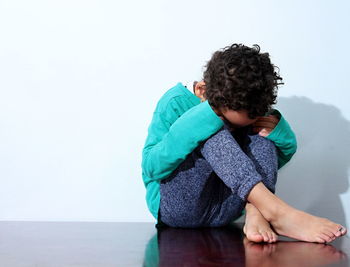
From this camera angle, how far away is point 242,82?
3.20 feet

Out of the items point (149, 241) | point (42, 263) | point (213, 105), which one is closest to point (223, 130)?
point (213, 105)

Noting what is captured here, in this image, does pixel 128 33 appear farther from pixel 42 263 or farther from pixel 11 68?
pixel 42 263

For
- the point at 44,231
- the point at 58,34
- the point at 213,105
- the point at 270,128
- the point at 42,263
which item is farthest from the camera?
the point at 58,34

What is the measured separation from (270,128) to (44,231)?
22.8 inches

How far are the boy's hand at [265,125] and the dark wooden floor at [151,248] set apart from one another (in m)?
0.23

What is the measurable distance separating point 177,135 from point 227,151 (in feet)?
0.34

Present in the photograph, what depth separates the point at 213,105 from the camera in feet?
3.30

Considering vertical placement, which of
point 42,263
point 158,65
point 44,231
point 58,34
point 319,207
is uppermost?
point 58,34

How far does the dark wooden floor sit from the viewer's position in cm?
88

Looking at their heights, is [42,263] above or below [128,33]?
below

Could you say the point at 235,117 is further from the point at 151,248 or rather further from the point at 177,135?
the point at 151,248

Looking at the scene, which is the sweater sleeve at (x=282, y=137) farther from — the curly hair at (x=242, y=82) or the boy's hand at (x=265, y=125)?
the curly hair at (x=242, y=82)

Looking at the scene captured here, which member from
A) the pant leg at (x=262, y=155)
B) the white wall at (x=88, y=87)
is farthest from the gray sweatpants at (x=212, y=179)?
the white wall at (x=88, y=87)

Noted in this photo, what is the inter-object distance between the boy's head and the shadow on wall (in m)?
0.49
